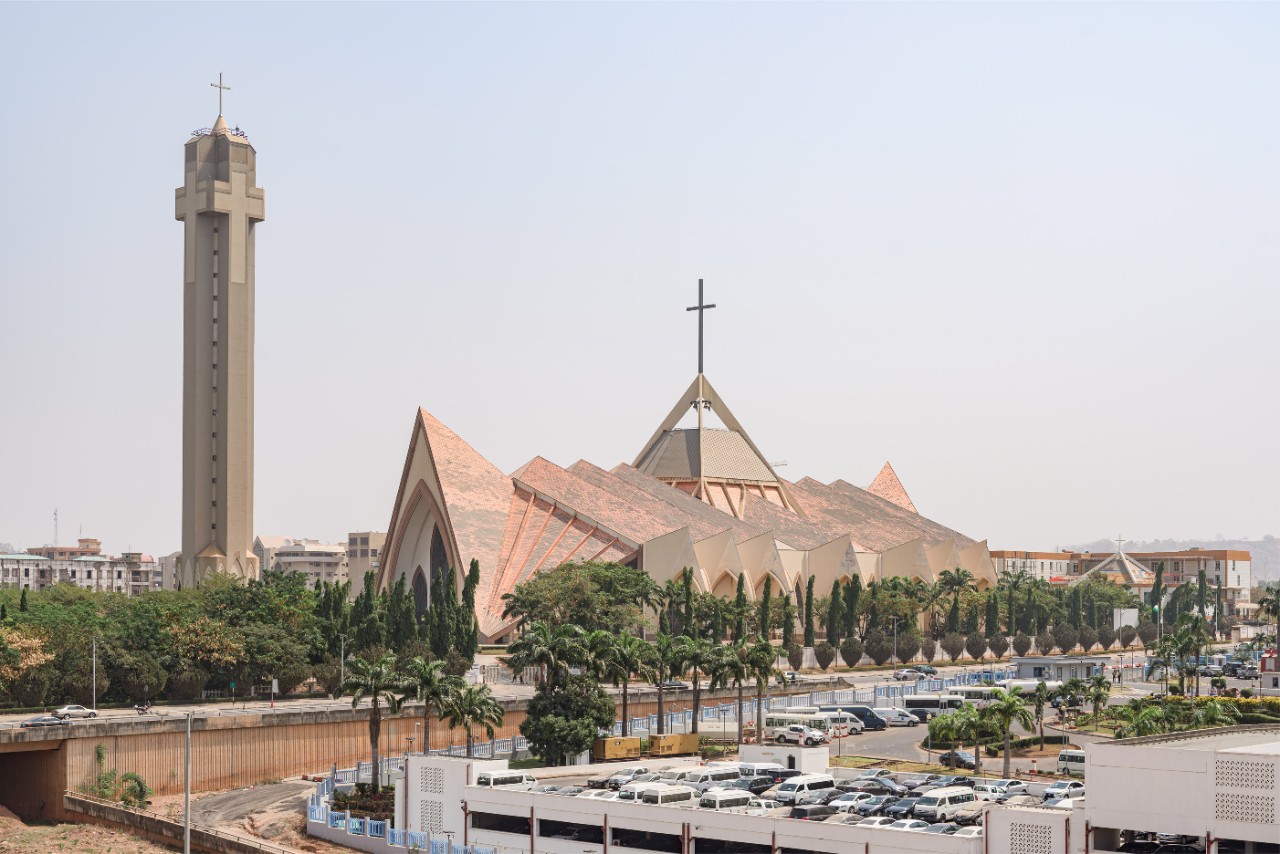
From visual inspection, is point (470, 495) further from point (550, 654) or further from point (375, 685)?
point (375, 685)

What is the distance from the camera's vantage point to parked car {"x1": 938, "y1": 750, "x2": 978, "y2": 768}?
6031 cm

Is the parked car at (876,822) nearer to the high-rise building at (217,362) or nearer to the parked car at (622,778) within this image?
the parked car at (622,778)

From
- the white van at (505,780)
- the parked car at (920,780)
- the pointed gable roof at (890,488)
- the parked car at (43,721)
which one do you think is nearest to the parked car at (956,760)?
the parked car at (920,780)

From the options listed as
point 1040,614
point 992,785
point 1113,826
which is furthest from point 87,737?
point 1040,614

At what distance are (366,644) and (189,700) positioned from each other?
10425 millimetres

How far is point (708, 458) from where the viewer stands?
468ft

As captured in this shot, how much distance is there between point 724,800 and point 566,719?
54.2 feet

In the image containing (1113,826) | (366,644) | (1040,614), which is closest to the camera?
(1113,826)

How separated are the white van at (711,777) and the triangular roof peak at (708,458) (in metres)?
86.1

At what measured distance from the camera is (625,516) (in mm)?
117500

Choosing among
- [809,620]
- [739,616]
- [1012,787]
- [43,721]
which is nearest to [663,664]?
[1012,787]

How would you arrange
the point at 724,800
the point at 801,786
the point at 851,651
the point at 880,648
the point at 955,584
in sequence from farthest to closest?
the point at 955,584 → the point at 880,648 → the point at 851,651 → the point at 801,786 → the point at 724,800

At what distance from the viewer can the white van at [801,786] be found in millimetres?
48969

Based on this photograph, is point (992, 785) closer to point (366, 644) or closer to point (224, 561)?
point (366, 644)
